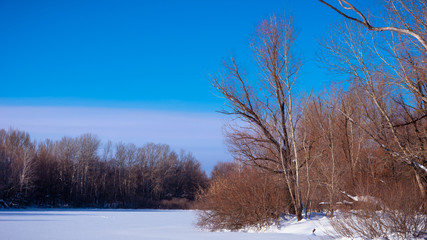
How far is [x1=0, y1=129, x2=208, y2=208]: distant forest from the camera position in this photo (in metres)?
50.2

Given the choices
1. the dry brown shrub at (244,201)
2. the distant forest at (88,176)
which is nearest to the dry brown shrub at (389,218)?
the dry brown shrub at (244,201)

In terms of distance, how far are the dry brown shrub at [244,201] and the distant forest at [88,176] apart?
35730 mm

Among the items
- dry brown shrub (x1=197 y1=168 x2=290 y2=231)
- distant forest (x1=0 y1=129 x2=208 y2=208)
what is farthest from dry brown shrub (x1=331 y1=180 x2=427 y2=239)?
distant forest (x1=0 y1=129 x2=208 y2=208)

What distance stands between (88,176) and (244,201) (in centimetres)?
4966

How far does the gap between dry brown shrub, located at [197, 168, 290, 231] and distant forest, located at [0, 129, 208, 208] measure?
35.7 m

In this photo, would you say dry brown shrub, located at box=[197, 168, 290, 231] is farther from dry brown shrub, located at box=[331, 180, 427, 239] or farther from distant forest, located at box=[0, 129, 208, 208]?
distant forest, located at box=[0, 129, 208, 208]

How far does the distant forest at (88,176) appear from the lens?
50.2m

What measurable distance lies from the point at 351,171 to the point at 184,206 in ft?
128

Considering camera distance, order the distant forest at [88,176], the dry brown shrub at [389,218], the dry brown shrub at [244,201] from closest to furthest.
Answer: the dry brown shrub at [389,218] → the dry brown shrub at [244,201] → the distant forest at [88,176]

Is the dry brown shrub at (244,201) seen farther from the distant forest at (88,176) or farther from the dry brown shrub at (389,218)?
the distant forest at (88,176)

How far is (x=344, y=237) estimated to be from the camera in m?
9.36

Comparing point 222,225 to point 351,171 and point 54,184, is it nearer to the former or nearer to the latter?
point 351,171

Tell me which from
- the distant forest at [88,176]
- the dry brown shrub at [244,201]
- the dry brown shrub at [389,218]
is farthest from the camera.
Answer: the distant forest at [88,176]

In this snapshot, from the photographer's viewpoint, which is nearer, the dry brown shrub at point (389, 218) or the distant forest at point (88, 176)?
the dry brown shrub at point (389, 218)
